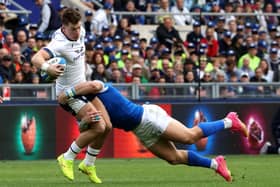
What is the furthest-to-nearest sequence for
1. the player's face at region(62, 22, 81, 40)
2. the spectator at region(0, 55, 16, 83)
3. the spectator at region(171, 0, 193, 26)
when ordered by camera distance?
1. the spectator at region(171, 0, 193, 26)
2. the spectator at region(0, 55, 16, 83)
3. the player's face at region(62, 22, 81, 40)

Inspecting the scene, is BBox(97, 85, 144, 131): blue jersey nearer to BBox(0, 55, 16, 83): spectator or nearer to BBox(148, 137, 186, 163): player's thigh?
BBox(148, 137, 186, 163): player's thigh

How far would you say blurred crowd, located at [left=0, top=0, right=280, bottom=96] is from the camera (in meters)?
23.6

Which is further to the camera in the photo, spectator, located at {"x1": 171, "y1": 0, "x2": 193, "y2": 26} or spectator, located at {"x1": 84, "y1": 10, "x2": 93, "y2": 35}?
spectator, located at {"x1": 171, "y1": 0, "x2": 193, "y2": 26}

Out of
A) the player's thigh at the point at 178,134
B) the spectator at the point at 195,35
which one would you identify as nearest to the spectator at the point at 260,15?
the spectator at the point at 195,35

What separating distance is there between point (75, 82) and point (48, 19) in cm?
1150

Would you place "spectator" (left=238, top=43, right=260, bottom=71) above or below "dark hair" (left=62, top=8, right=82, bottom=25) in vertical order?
below

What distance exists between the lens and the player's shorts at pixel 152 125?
44.0 feet

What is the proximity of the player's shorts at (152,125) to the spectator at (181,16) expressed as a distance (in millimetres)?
15740

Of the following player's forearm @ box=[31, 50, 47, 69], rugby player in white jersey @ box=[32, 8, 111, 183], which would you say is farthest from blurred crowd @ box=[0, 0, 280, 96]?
player's forearm @ box=[31, 50, 47, 69]

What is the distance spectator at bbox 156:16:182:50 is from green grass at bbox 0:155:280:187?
23.0 ft

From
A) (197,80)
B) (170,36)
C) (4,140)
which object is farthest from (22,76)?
(170,36)

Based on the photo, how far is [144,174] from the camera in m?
15.8

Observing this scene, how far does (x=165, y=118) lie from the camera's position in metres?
13.5

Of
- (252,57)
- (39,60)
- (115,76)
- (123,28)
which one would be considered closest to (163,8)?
(123,28)
